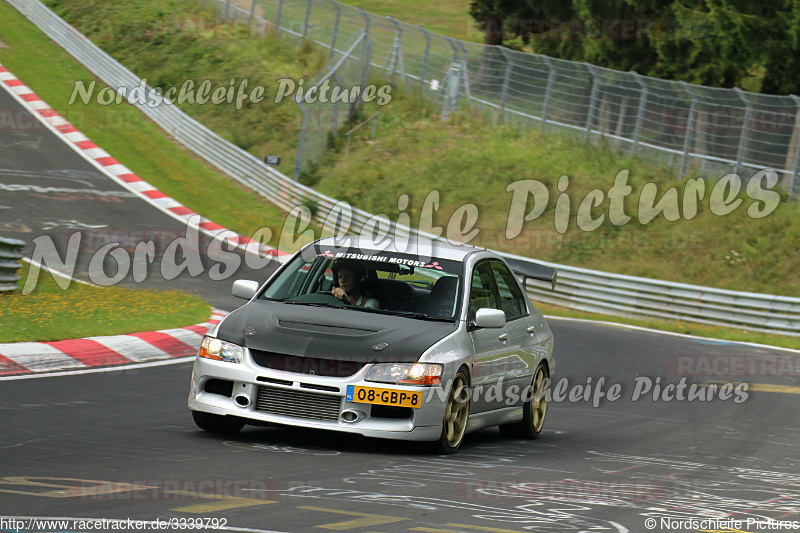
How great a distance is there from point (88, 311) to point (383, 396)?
759 centimetres

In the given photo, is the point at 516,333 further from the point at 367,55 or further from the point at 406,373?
the point at 367,55

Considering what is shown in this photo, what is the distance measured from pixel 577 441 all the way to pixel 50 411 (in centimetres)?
412

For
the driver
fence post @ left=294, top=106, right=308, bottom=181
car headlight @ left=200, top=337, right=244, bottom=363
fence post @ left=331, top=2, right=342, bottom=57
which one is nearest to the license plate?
car headlight @ left=200, top=337, right=244, bottom=363

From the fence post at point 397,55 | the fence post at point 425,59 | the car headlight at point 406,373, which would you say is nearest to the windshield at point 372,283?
the car headlight at point 406,373

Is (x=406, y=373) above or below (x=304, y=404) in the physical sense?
above

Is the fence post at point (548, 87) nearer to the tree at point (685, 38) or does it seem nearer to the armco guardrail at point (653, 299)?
the tree at point (685, 38)

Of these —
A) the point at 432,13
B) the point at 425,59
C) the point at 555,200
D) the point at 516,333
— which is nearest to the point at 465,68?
the point at 425,59

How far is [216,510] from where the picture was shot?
5.57m

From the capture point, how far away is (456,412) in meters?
8.15

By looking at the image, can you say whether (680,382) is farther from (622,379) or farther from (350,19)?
(350,19)

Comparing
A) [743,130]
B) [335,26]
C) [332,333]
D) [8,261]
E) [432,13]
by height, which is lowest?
[8,261]

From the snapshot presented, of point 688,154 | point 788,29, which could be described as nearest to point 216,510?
point 688,154

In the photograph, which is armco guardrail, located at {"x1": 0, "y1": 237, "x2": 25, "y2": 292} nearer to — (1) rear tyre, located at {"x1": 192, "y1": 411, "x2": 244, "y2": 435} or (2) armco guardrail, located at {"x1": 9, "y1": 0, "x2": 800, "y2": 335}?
(1) rear tyre, located at {"x1": 192, "y1": 411, "x2": 244, "y2": 435}

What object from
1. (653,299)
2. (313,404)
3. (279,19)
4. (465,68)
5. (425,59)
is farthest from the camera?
(279,19)
